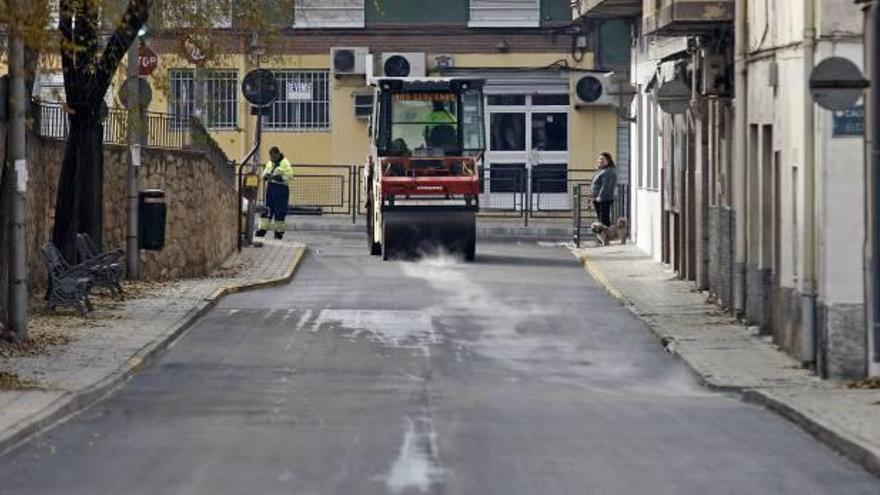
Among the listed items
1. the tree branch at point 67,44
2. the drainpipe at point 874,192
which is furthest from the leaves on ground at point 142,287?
the drainpipe at point 874,192

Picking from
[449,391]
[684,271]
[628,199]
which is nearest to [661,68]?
[684,271]

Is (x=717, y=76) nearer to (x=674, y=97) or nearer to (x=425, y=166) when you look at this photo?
(x=674, y=97)

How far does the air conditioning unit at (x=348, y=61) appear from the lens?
52719mm

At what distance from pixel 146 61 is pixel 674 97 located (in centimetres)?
728

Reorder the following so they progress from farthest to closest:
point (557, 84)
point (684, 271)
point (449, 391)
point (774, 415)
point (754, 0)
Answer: point (557, 84) → point (684, 271) → point (754, 0) → point (449, 391) → point (774, 415)

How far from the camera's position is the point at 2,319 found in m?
20.9

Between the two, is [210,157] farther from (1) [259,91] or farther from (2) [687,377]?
(2) [687,377]

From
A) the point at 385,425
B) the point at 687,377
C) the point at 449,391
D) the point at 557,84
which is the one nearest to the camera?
the point at 385,425

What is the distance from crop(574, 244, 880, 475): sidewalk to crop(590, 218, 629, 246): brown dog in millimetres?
7227

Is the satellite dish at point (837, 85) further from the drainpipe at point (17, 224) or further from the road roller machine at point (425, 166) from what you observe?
the road roller machine at point (425, 166)

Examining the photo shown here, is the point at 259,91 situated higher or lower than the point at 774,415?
higher

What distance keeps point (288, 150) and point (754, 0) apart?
101ft

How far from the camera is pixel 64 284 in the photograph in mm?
23953

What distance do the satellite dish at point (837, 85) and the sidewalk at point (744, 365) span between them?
233 cm
